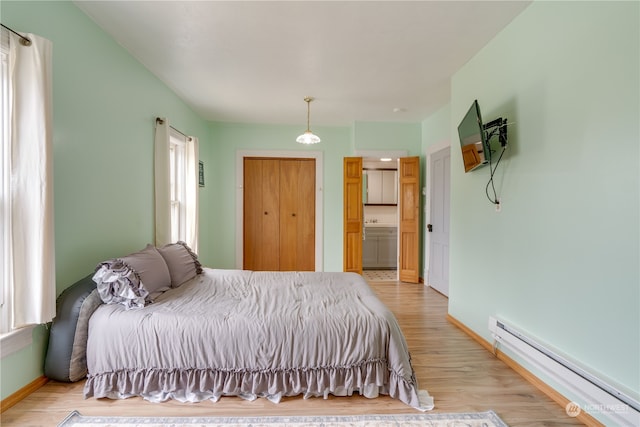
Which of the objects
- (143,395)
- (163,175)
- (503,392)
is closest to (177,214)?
(163,175)

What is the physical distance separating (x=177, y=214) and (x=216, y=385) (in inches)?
104

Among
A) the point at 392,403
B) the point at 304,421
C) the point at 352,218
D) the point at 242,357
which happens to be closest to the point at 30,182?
the point at 242,357

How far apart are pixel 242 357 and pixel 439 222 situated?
346 cm

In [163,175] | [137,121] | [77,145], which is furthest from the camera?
[163,175]

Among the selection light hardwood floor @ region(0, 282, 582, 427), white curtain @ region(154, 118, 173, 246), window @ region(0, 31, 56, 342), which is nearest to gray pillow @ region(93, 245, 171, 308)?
window @ region(0, 31, 56, 342)

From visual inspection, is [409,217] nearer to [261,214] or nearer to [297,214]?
[297,214]

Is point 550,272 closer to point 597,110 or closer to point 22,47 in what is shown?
point 597,110

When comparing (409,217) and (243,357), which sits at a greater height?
(409,217)

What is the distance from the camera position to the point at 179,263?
2.70 m

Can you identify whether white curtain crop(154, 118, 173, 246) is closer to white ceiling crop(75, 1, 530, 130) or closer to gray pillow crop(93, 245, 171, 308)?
white ceiling crop(75, 1, 530, 130)

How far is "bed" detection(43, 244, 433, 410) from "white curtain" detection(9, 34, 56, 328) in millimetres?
354

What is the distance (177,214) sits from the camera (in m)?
3.82

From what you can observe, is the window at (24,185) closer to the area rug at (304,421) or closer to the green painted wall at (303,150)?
the area rug at (304,421)

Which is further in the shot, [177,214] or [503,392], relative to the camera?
[177,214]
